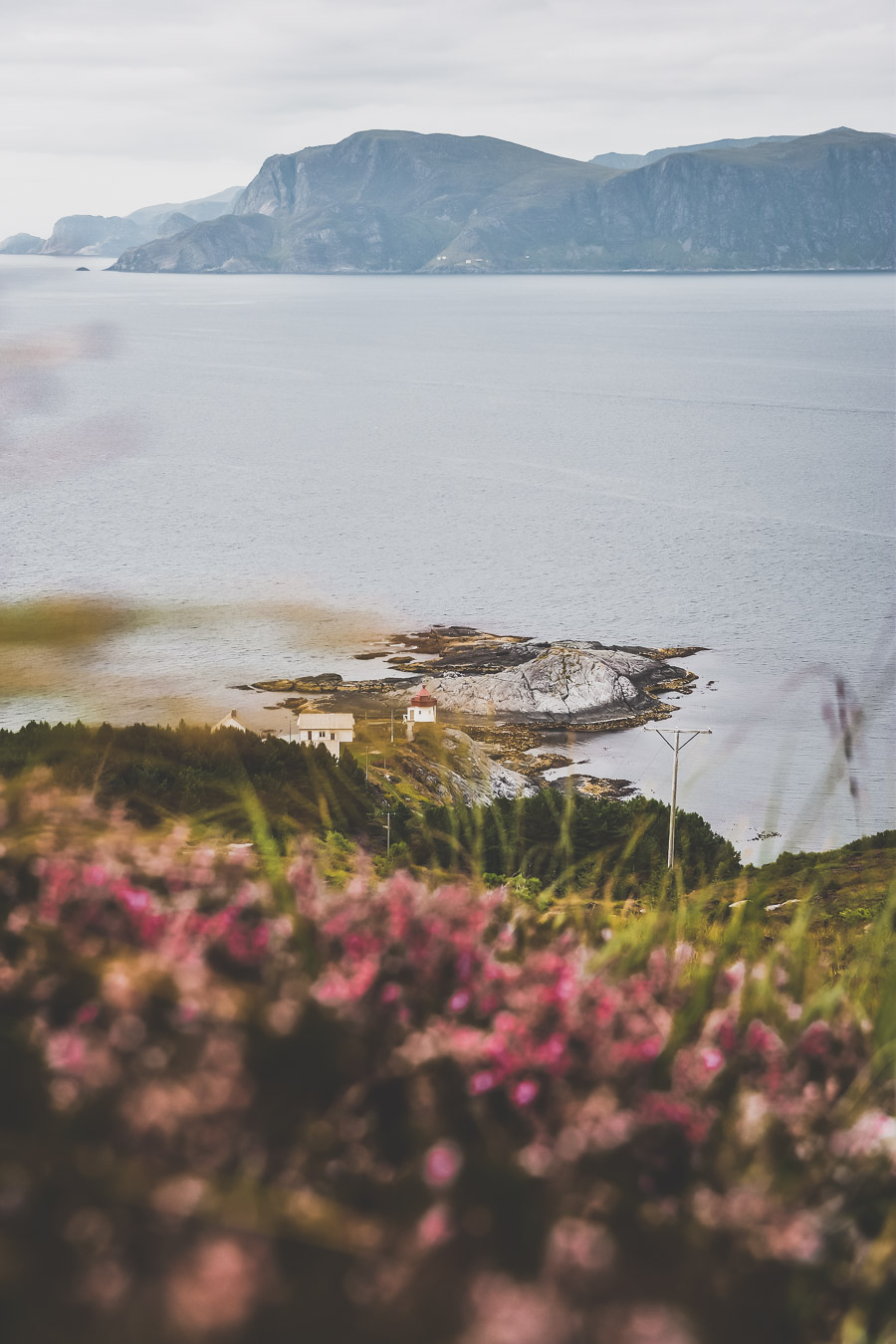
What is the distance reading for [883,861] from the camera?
80.1 feet

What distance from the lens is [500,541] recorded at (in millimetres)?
87188

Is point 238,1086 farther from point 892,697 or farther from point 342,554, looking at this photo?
point 342,554

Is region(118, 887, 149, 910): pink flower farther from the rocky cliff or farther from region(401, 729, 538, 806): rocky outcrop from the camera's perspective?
the rocky cliff

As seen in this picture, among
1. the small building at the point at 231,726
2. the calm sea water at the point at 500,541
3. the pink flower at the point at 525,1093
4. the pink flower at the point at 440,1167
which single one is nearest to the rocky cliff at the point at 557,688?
the calm sea water at the point at 500,541

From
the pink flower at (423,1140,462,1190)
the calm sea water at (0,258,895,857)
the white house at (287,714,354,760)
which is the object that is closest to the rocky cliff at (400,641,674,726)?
the calm sea water at (0,258,895,857)

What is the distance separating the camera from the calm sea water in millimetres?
57938

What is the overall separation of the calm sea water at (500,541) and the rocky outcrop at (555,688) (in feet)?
8.13

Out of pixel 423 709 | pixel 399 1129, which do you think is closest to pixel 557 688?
pixel 423 709

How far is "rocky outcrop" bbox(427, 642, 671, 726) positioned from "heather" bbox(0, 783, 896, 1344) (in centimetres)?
5467

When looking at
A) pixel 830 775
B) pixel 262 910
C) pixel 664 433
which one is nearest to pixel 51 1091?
pixel 262 910

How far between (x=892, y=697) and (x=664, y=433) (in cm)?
7181

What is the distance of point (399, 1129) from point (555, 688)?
57987 millimetres

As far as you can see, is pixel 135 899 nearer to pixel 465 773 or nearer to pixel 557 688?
pixel 465 773

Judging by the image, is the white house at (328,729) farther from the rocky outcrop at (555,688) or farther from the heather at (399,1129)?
the heather at (399,1129)
